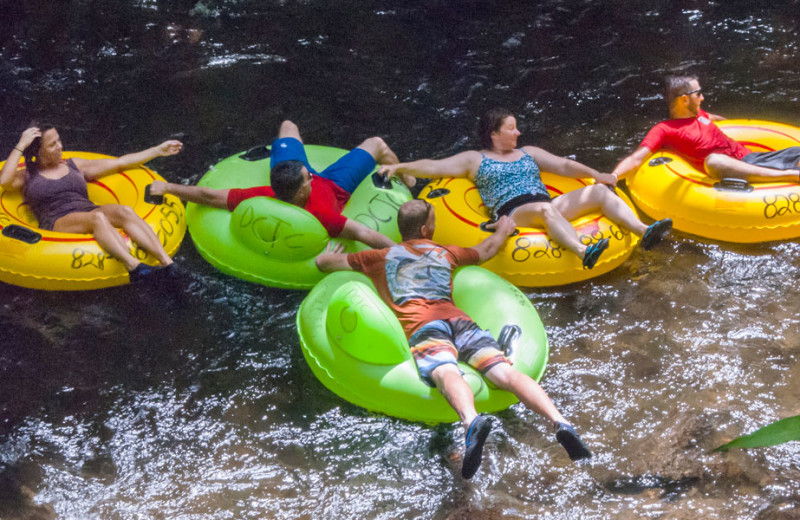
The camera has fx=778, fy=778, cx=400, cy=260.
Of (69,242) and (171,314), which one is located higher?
(69,242)

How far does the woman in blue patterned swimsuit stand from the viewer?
4.67 m

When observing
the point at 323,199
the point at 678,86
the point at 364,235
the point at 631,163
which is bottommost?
the point at 364,235

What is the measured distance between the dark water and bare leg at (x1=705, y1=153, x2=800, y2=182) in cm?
46

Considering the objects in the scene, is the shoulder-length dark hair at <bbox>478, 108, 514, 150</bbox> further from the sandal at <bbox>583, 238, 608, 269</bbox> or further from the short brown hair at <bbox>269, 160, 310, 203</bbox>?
the short brown hair at <bbox>269, 160, 310, 203</bbox>

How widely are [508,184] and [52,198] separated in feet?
9.38

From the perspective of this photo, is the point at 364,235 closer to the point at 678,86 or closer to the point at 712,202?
the point at 712,202

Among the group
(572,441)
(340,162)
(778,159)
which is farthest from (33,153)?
(778,159)

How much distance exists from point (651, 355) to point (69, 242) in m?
3.44

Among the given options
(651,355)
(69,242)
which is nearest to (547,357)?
(651,355)

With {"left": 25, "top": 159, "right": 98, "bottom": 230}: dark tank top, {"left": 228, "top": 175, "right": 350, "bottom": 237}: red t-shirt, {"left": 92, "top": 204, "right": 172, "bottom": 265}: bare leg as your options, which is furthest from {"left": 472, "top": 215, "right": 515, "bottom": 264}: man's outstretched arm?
{"left": 25, "top": 159, "right": 98, "bottom": 230}: dark tank top

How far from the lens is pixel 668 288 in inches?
188

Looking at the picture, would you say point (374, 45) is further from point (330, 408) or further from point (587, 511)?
point (587, 511)

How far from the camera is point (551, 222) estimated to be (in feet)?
15.4

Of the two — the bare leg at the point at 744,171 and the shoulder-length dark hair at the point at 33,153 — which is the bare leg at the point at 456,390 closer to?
the bare leg at the point at 744,171
